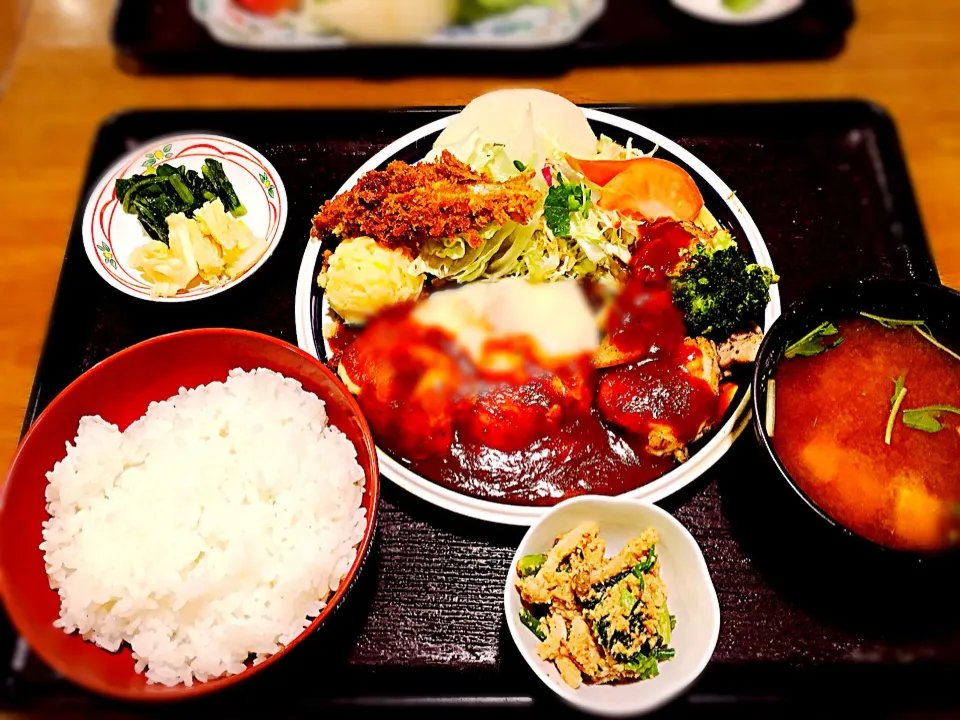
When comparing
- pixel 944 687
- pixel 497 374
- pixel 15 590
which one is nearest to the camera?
pixel 15 590

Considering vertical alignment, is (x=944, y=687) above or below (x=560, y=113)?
below

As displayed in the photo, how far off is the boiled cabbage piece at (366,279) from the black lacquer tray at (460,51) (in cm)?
95

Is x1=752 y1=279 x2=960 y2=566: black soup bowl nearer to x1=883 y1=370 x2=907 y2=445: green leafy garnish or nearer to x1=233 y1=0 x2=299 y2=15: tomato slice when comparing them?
x1=883 y1=370 x2=907 y2=445: green leafy garnish

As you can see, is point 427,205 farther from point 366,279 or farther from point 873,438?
point 873,438

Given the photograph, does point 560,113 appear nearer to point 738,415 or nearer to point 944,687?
point 738,415

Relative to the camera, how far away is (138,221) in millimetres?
2322

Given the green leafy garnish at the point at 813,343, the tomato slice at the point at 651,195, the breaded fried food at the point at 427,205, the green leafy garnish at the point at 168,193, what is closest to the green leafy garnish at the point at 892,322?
the green leafy garnish at the point at 813,343

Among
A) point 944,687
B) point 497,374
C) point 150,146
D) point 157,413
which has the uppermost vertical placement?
point 150,146

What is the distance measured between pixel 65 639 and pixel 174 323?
988 millimetres

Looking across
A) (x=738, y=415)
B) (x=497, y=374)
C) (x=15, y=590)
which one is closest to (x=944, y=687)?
(x=738, y=415)

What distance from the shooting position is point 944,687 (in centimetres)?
182

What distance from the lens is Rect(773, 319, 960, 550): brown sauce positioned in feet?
5.86

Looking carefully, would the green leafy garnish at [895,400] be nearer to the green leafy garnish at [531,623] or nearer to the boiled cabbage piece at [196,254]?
the green leafy garnish at [531,623]

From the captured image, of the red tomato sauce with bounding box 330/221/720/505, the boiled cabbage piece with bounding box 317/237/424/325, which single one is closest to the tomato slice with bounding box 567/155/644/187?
the red tomato sauce with bounding box 330/221/720/505
